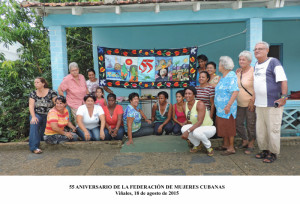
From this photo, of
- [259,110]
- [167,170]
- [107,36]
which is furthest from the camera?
[107,36]

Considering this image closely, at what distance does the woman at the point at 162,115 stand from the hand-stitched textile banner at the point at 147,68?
2.19ft

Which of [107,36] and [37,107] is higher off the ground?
[107,36]

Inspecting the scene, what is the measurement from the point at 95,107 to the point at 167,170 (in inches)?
77.5

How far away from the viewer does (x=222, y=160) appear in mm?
3342

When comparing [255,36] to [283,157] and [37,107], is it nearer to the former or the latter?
[283,157]

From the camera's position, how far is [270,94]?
3125 millimetres

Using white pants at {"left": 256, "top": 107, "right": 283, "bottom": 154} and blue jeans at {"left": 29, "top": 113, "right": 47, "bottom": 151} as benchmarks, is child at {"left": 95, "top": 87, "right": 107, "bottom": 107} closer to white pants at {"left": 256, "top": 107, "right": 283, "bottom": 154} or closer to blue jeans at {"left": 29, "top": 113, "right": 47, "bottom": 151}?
blue jeans at {"left": 29, "top": 113, "right": 47, "bottom": 151}

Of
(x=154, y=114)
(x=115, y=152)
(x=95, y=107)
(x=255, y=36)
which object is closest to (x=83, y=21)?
(x=95, y=107)

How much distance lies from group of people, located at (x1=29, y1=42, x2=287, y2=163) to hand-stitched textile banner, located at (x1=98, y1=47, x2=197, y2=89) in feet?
1.63

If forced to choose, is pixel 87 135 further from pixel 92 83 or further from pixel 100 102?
pixel 92 83

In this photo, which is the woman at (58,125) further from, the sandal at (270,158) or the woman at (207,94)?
the sandal at (270,158)

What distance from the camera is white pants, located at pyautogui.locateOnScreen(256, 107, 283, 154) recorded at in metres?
3.12

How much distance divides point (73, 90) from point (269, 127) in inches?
149

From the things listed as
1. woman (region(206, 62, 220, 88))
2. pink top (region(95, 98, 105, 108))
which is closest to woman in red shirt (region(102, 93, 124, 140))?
pink top (region(95, 98, 105, 108))
